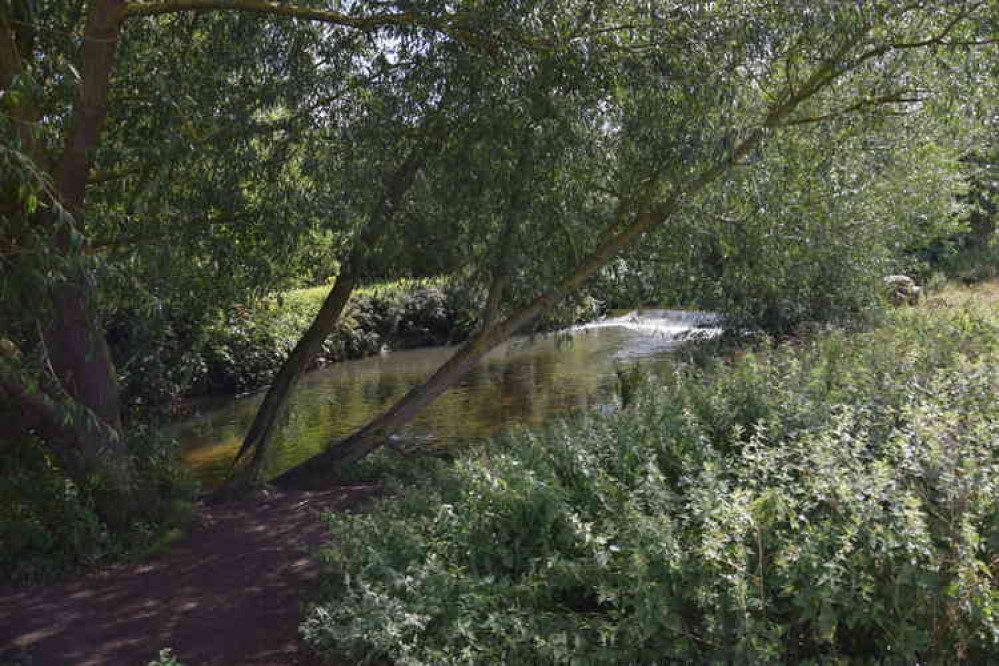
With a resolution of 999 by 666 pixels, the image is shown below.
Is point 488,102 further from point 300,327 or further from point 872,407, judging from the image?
point 300,327

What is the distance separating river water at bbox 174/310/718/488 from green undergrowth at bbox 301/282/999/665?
449cm

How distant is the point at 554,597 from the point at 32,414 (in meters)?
4.34

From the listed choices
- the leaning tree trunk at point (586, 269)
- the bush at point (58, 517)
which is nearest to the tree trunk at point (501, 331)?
the leaning tree trunk at point (586, 269)

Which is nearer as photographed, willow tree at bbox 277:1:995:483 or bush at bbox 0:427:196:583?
bush at bbox 0:427:196:583

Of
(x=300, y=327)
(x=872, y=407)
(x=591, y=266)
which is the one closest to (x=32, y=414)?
(x=591, y=266)

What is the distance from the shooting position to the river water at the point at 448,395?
1214 centimetres

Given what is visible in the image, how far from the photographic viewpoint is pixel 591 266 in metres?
8.45

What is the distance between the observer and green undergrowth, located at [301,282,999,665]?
3.81 metres

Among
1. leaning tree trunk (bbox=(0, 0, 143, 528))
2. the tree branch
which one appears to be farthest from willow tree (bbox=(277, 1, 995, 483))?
leaning tree trunk (bbox=(0, 0, 143, 528))

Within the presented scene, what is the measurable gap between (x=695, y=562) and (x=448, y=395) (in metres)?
11.4

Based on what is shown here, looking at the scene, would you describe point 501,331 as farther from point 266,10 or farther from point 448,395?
point 448,395

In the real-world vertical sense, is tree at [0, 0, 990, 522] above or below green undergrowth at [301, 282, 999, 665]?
above

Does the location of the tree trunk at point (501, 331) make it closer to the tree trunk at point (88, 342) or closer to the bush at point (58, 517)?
the bush at point (58, 517)

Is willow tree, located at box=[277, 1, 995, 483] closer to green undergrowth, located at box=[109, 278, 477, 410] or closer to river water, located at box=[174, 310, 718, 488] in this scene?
green undergrowth, located at box=[109, 278, 477, 410]
